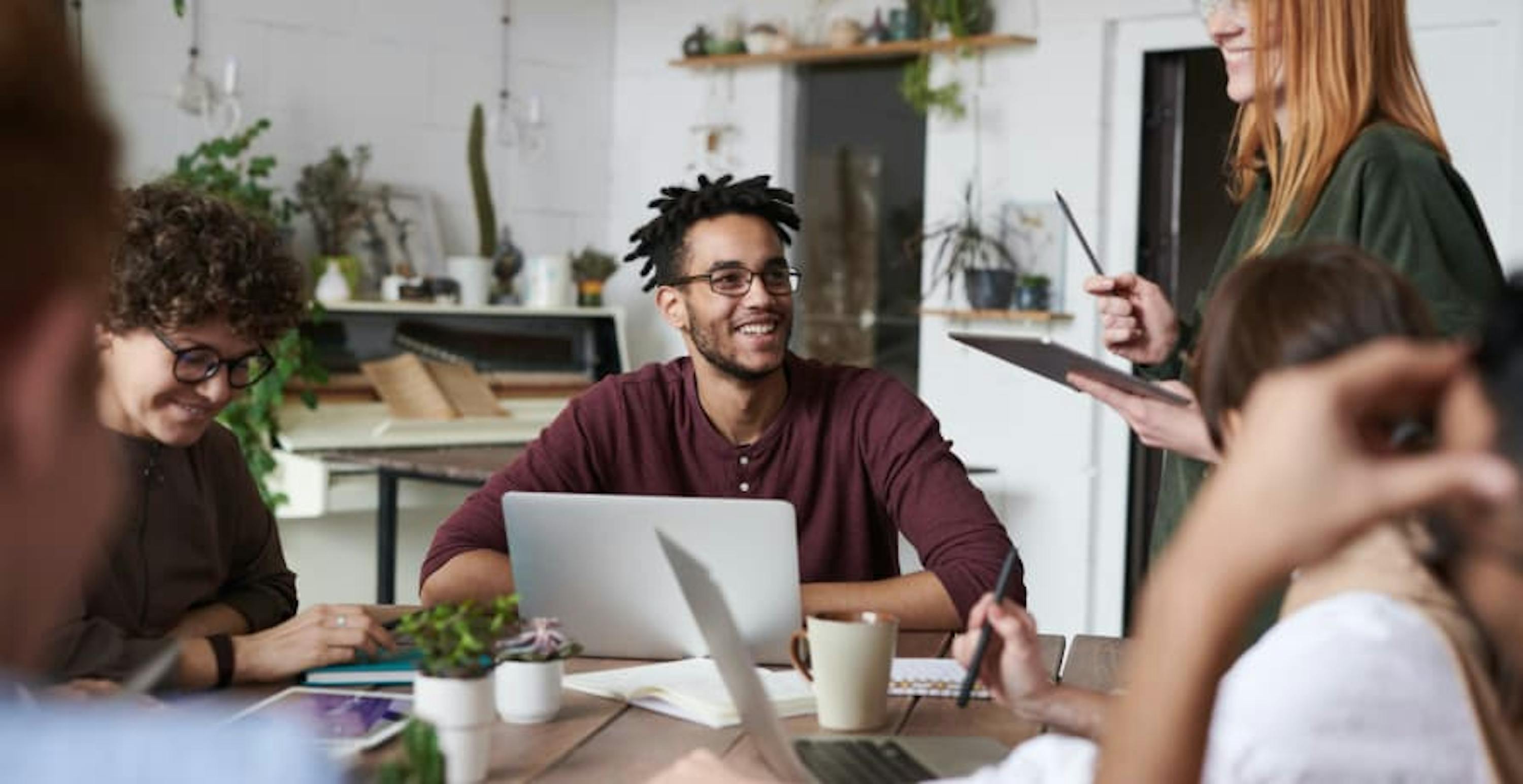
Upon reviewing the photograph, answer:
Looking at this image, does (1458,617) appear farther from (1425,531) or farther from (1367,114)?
(1367,114)

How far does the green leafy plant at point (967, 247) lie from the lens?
17.1 feet

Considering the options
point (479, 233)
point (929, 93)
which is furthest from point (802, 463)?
point (479, 233)

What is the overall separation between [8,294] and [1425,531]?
588 mm

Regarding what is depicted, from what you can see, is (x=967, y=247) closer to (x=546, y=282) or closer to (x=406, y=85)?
(x=546, y=282)

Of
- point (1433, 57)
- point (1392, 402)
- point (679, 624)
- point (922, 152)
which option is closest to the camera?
point (1392, 402)

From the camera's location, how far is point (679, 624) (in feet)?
6.62

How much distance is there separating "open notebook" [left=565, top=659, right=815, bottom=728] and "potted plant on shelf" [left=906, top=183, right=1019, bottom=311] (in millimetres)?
3321

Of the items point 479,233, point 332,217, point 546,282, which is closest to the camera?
point 332,217

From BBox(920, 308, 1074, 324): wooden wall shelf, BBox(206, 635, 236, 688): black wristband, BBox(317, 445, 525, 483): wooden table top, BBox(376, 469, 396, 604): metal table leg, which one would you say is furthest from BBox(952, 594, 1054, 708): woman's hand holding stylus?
BBox(920, 308, 1074, 324): wooden wall shelf

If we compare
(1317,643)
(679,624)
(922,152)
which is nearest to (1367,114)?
(679,624)

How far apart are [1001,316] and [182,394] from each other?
3409 mm

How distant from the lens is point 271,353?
458 cm

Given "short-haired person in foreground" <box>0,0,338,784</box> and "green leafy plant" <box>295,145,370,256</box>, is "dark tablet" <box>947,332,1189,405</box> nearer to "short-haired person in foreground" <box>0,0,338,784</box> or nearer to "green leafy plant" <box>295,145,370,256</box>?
"short-haired person in foreground" <box>0,0,338,784</box>

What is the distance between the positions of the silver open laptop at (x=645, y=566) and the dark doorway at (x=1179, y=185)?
3154 millimetres
